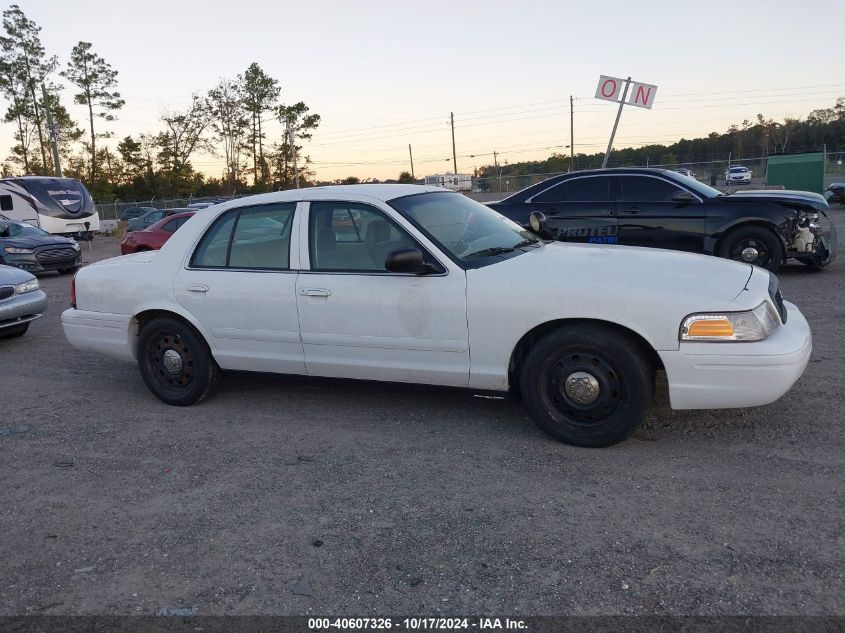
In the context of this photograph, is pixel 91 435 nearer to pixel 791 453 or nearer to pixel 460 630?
pixel 460 630

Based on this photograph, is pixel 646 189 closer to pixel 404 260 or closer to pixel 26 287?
pixel 404 260

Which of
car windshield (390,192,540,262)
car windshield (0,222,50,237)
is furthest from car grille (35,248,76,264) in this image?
car windshield (390,192,540,262)

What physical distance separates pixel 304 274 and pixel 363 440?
3.91 feet

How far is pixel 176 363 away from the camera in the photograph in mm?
5438

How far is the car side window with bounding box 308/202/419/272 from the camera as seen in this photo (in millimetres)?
4707

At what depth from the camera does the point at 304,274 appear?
488 centimetres

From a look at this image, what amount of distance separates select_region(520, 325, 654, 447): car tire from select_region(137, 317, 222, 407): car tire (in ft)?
8.00

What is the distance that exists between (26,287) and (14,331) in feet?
1.75

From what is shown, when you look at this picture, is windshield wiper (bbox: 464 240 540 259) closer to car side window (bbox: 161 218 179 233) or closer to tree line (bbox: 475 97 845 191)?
car side window (bbox: 161 218 179 233)

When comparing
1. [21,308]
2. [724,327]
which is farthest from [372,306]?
[21,308]

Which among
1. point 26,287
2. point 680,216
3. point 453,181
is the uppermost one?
point 453,181

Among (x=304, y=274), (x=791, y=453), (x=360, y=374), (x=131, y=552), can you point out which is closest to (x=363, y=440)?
(x=360, y=374)

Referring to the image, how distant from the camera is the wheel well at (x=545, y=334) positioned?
4.09 meters

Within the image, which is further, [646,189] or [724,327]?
[646,189]
